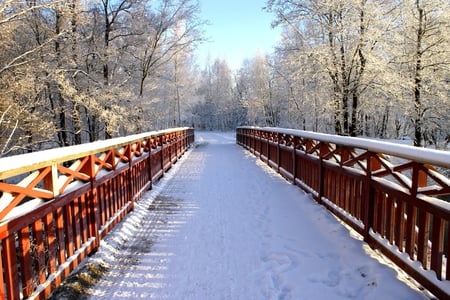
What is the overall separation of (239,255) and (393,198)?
1831mm

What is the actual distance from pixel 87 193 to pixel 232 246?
1.90 m

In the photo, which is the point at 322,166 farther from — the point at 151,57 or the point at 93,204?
the point at 151,57

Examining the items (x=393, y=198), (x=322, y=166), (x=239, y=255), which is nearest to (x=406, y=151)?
(x=393, y=198)

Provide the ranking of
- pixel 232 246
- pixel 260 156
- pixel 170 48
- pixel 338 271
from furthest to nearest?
pixel 170 48 < pixel 260 156 < pixel 232 246 < pixel 338 271

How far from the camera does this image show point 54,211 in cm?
329

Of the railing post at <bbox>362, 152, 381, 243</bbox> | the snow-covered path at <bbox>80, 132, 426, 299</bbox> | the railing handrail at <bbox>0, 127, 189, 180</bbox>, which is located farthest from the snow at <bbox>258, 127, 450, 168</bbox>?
the railing handrail at <bbox>0, 127, 189, 180</bbox>

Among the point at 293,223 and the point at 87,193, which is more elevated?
the point at 87,193

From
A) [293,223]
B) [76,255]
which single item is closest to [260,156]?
[293,223]

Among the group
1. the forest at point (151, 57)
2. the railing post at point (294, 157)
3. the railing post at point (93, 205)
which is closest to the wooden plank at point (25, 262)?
the railing post at point (93, 205)

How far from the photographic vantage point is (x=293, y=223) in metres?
5.38

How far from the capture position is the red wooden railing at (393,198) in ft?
9.59

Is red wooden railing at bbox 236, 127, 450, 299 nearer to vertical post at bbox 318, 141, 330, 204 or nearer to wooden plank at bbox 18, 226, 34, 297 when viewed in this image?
vertical post at bbox 318, 141, 330, 204

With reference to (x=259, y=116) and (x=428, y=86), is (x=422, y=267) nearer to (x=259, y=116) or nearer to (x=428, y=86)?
(x=428, y=86)

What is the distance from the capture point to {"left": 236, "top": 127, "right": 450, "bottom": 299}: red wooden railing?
9.59 ft
